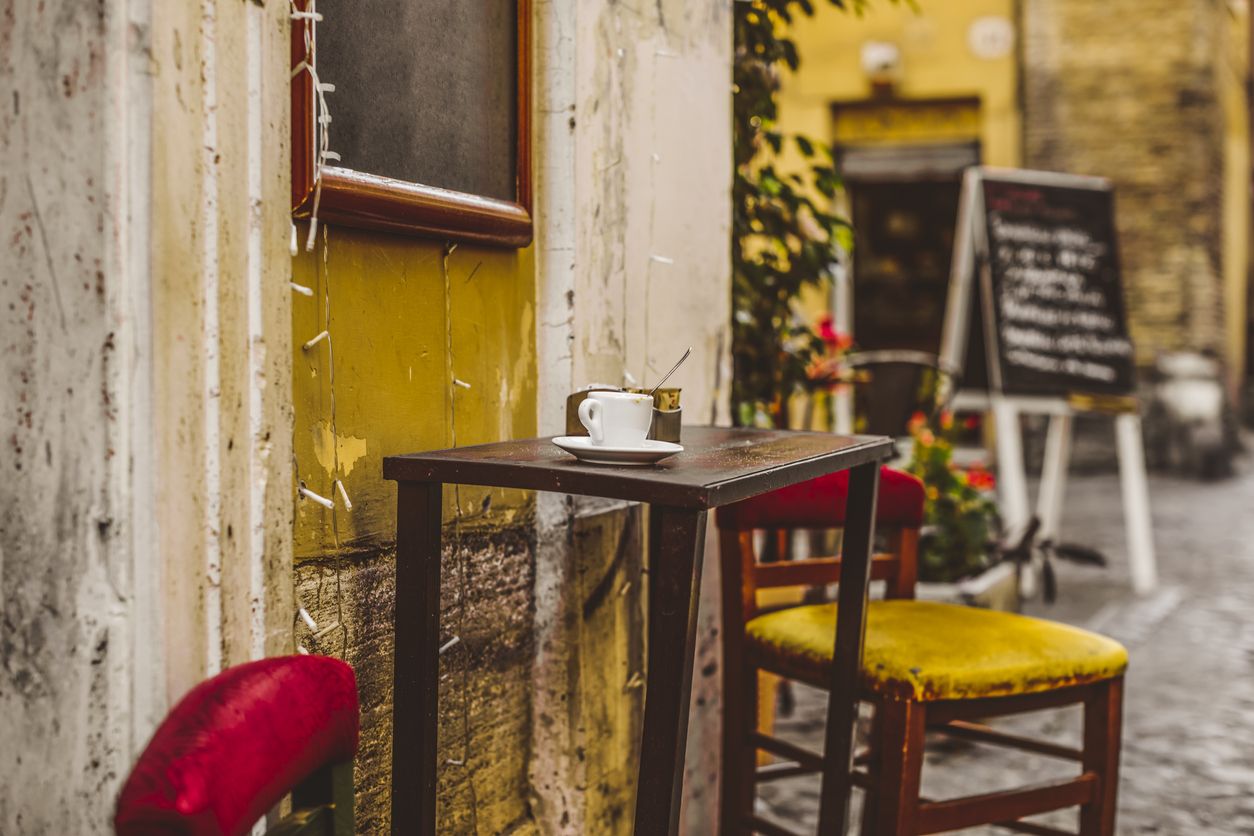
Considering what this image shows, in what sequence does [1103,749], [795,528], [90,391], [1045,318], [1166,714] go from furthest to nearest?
[1045,318]
[1166,714]
[795,528]
[1103,749]
[90,391]

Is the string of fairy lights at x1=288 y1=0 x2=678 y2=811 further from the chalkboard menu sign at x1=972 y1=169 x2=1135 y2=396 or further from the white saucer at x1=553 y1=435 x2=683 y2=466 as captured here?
the chalkboard menu sign at x1=972 y1=169 x2=1135 y2=396

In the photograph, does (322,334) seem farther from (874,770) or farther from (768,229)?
(768,229)

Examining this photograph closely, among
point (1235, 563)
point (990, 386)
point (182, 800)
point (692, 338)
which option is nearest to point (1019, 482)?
point (990, 386)

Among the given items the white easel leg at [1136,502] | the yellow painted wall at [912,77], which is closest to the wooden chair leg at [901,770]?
the white easel leg at [1136,502]

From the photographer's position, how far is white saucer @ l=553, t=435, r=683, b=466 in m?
1.44

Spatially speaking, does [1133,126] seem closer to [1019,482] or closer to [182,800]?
[1019,482]

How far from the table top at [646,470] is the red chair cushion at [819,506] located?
538 mm

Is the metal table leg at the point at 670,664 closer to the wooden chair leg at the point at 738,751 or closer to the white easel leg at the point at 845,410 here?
the wooden chair leg at the point at 738,751

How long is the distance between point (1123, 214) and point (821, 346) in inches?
288

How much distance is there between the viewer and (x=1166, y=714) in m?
3.77

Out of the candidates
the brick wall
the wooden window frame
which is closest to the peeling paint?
the wooden window frame

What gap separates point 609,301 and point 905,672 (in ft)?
2.58

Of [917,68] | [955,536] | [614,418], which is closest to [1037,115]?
[917,68]

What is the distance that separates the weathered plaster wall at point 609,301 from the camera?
207cm
